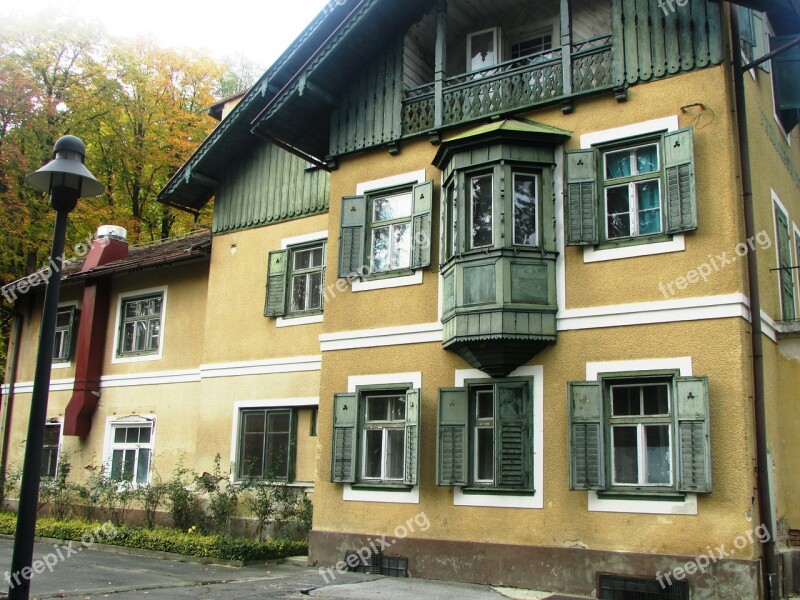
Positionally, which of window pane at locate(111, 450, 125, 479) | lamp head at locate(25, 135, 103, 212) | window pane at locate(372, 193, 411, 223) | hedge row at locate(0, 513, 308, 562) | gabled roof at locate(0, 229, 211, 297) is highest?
gabled roof at locate(0, 229, 211, 297)

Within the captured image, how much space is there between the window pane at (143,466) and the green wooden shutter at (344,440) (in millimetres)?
7323

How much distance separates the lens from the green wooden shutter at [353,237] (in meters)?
13.4

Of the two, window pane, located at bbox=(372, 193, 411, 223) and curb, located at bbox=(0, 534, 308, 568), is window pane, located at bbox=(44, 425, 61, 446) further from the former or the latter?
window pane, located at bbox=(372, 193, 411, 223)

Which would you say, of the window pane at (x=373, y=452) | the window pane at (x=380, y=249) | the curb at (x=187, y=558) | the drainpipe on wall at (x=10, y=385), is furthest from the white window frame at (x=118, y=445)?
the window pane at (x=380, y=249)

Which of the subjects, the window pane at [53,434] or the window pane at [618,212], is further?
the window pane at [53,434]

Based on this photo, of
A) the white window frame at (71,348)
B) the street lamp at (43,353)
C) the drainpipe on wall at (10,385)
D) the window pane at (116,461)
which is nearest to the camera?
the street lamp at (43,353)

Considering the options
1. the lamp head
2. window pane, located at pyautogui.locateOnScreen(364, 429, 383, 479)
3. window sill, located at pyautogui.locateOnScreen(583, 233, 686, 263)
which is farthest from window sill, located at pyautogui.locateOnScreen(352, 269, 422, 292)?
the lamp head

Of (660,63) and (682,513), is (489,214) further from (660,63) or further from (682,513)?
(682,513)

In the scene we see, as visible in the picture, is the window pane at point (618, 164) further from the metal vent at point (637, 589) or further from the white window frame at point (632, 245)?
the metal vent at point (637, 589)

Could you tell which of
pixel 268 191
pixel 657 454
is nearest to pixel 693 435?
pixel 657 454

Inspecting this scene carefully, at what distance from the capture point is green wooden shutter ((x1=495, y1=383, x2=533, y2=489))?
11102 millimetres

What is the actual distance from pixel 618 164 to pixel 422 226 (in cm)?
306

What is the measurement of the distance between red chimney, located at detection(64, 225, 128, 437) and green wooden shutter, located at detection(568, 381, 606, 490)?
519 inches

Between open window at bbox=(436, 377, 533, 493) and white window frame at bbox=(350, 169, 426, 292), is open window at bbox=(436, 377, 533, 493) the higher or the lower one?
the lower one
